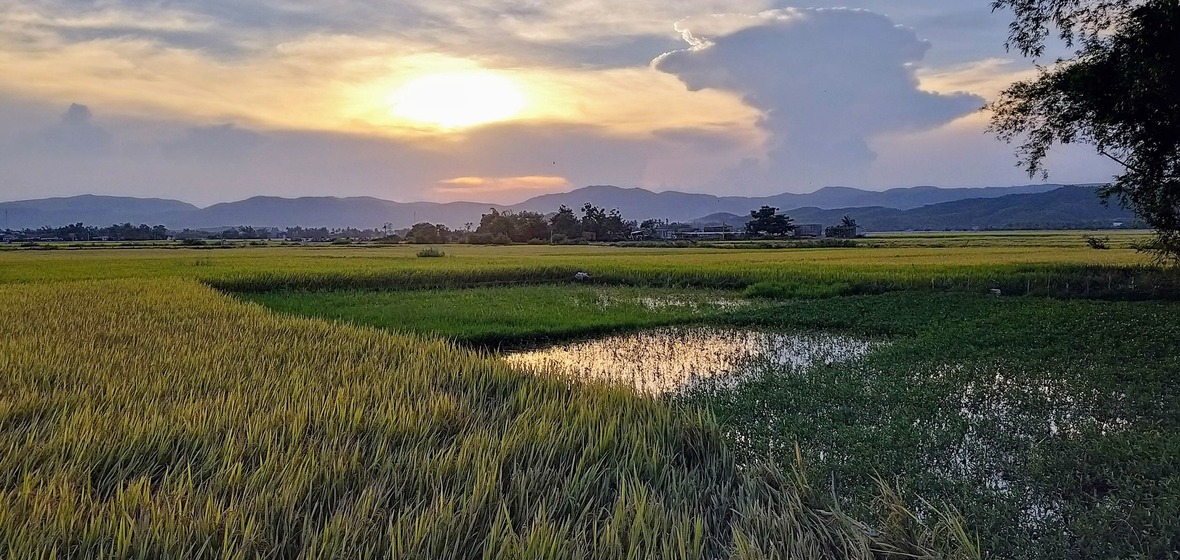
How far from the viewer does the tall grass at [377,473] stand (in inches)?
91.6

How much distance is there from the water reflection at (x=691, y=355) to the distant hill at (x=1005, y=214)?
102 metres

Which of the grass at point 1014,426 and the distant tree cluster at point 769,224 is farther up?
the distant tree cluster at point 769,224

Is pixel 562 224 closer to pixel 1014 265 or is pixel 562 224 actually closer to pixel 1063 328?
pixel 1014 265

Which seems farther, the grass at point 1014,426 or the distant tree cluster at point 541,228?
the distant tree cluster at point 541,228

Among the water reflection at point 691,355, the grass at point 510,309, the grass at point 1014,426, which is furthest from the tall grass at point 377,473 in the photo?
the grass at point 510,309

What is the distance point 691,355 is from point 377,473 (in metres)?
6.32

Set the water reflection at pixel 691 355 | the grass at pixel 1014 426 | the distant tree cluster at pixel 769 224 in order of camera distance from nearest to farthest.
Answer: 1. the grass at pixel 1014 426
2. the water reflection at pixel 691 355
3. the distant tree cluster at pixel 769 224

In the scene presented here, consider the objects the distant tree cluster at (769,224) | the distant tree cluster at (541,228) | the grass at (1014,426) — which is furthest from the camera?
the distant tree cluster at (769,224)

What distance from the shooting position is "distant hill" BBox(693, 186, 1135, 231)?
106375 mm

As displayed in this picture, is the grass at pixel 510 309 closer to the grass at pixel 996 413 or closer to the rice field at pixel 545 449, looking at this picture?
the grass at pixel 996 413

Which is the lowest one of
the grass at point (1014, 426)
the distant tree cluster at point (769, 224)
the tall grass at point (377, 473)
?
the grass at point (1014, 426)

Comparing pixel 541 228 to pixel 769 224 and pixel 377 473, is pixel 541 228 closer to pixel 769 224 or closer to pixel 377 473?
pixel 769 224

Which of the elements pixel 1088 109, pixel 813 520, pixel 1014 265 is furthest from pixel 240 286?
pixel 1014 265

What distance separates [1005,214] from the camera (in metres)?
125
